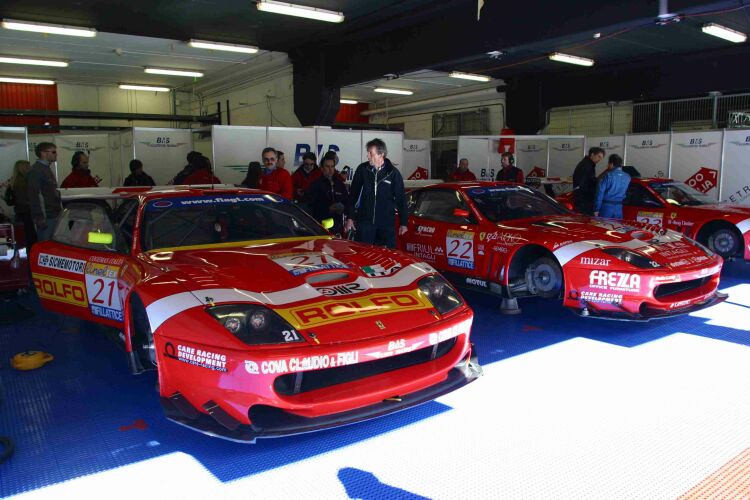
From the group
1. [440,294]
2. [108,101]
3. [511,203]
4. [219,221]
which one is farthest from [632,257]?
[108,101]

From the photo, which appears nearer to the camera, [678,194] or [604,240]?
[604,240]

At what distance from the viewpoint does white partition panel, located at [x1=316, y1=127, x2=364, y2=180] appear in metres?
10.5

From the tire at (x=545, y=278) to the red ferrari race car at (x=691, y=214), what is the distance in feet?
7.20

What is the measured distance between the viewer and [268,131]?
9.86m

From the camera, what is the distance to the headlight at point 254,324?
246cm

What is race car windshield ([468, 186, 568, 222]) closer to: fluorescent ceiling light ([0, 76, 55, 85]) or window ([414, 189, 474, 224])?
window ([414, 189, 474, 224])

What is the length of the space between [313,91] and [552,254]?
8331 mm

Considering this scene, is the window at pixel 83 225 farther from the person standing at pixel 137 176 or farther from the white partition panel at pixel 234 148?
the white partition panel at pixel 234 148

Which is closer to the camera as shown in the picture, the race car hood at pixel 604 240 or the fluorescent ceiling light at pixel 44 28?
the race car hood at pixel 604 240

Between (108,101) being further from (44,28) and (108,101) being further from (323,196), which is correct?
(323,196)

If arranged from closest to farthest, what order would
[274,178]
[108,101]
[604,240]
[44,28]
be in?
[604,240] < [274,178] < [44,28] < [108,101]

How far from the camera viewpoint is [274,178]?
22.4 ft

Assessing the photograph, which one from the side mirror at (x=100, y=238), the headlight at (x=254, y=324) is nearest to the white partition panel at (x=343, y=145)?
the side mirror at (x=100, y=238)

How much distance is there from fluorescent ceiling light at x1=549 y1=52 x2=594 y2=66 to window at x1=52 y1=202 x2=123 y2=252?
9.88 metres
